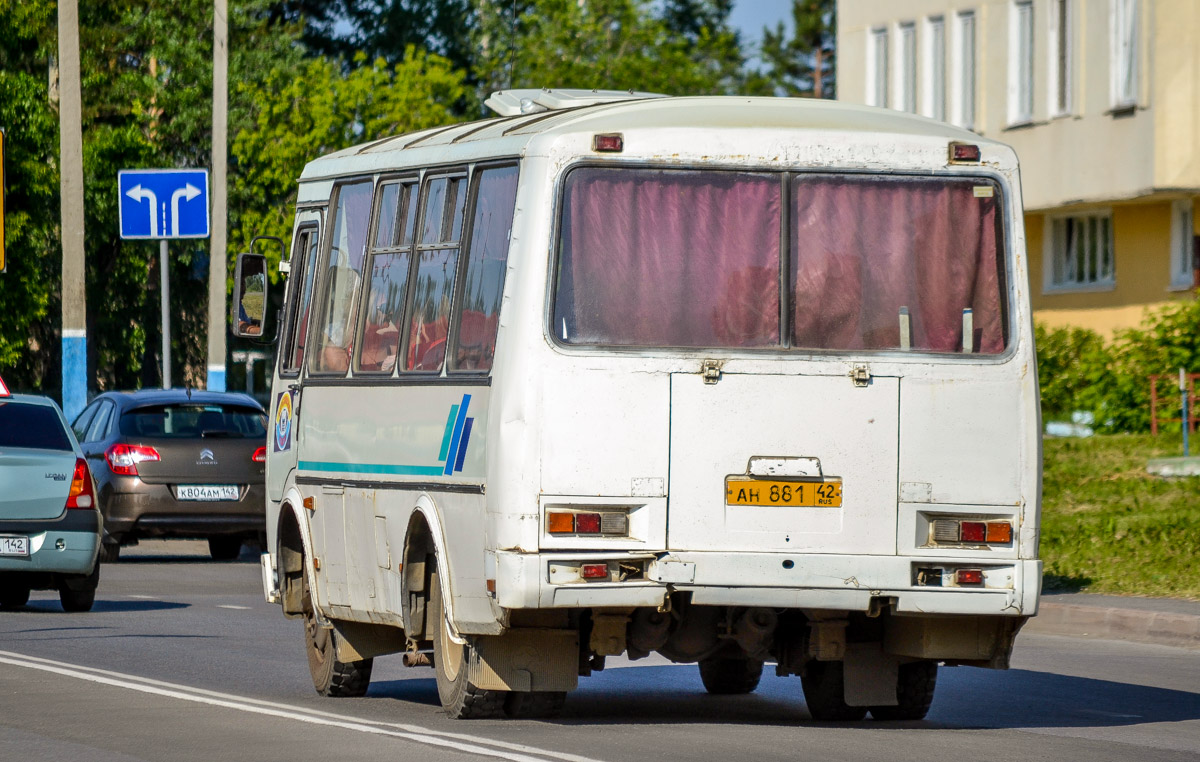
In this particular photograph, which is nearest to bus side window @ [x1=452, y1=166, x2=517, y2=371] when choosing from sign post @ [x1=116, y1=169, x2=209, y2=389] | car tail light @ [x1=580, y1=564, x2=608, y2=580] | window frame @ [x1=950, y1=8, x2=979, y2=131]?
car tail light @ [x1=580, y1=564, x2=608, y2=580]

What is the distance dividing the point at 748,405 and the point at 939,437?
0.81 metres

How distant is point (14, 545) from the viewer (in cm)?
1784

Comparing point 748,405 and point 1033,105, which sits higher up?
point 1033,105

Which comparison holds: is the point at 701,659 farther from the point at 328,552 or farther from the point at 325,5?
the point at 325,5

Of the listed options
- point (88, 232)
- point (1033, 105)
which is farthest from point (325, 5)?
point (1033, 105)

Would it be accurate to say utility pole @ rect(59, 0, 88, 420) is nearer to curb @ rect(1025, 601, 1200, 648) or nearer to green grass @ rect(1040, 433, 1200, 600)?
green grass @ rect(1040, 433, 1200, 600)

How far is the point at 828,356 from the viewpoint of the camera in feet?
34.7

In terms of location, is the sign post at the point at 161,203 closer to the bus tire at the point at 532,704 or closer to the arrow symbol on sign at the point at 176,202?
the arrow symbol on sign at the point at 176,202

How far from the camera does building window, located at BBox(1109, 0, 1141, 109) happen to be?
114 feet

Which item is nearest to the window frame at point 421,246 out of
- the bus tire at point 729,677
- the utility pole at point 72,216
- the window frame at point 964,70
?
the bus tire at point 729,677

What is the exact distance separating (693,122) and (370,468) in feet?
8.00

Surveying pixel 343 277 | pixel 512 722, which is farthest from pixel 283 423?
pixel 512 722

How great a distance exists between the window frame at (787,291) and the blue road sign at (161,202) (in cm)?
1990

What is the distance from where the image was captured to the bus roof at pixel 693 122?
1070cm
